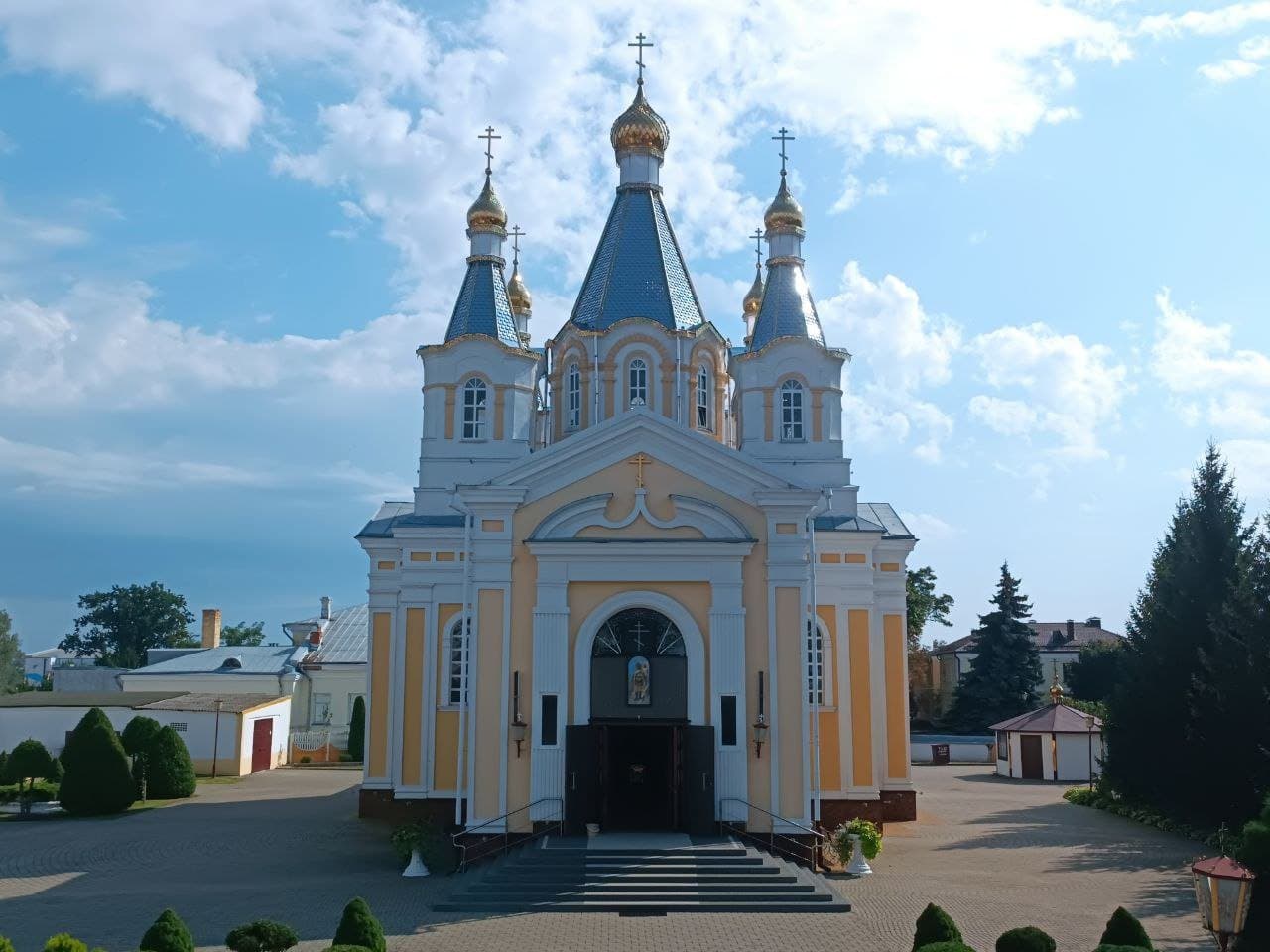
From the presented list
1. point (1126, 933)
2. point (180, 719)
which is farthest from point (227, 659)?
point (1126, 933)

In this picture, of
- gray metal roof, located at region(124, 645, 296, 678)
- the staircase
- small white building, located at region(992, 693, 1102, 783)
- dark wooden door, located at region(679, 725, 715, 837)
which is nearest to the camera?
the staircase

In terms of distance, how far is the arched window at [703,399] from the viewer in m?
26.3

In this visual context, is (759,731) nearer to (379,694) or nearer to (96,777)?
(379,694)

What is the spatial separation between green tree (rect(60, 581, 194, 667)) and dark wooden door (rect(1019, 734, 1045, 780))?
52.1m

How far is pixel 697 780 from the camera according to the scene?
19547 millimetres

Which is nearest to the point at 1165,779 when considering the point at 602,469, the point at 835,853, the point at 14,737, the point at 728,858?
the point at 835,853

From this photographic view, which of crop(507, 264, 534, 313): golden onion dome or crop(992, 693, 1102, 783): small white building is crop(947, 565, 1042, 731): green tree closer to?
crop(992, 693, 1102, 783): small white building

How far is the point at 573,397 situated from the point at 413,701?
7.44 m

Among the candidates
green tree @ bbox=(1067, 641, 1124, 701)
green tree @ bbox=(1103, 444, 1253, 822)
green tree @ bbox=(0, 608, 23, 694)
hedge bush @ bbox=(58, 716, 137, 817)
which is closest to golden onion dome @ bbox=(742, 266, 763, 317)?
green tree @ bbox=(1103, 444, 1253, 822)

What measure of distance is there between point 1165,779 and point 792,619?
10.8 metres

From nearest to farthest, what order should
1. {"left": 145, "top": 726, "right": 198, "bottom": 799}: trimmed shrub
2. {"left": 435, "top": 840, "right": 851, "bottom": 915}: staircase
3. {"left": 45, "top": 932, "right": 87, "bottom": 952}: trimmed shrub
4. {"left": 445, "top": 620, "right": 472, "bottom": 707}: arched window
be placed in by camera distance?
{"left": 45, "top": 932, "right": 87, "bottom": 952}: trimmed shrub
{"left": 435, "top": 840, "right": 851, "bottom": 915}: staircase
{"left": 445, "top": 620, "right": 472, "bottom": 707}: arched window
{"left": 145, "top": 726, "right": 198, "bottom": 799}: trimmed shrub

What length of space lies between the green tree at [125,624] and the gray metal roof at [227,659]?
25439 mm

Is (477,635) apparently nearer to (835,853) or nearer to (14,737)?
(835,853)

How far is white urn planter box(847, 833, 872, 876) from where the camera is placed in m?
19.4
